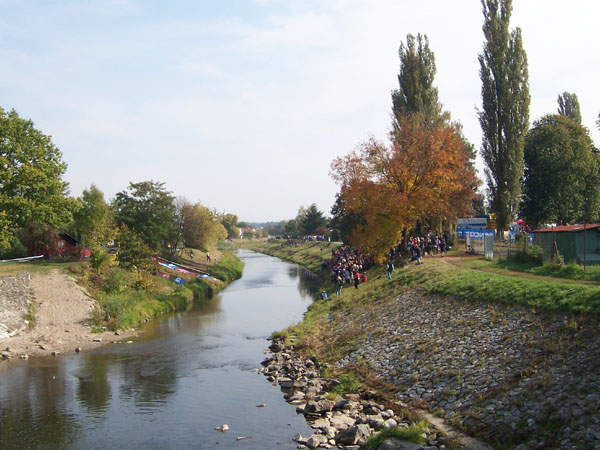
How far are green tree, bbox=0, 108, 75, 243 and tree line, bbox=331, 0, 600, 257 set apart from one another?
24098mm

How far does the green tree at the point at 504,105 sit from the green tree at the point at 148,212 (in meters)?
37.0

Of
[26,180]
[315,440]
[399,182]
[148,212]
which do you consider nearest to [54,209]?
[26,180]

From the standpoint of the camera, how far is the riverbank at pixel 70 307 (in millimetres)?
31725

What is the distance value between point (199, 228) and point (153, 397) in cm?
5585

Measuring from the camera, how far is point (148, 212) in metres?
60.2

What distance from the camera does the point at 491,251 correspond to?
37938 mm

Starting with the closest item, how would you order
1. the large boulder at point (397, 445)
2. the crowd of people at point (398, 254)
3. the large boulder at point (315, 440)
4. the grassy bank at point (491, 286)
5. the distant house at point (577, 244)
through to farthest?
the large boulder at point (397, 445)
the large boulder at point (315, 440)
the grassy bank at point (491, 286)
the distant house at point (577, 244)
the crowd of people at point (398, 254)

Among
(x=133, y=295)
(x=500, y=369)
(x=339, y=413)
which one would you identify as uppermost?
(x=133, y=295)

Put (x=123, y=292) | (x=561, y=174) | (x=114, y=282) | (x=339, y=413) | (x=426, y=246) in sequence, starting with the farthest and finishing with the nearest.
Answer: (x=561, y=174) → (x=426, y=246) → (x=123, y=292) → (x=114, y=282) → (x=339, y=413)

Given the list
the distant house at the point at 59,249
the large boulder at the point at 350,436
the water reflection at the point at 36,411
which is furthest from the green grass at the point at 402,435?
the distant house at the point at 59,249

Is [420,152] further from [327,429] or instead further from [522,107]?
[327,429]

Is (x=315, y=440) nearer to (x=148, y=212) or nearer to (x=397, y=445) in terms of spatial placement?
(x=397, y=445)

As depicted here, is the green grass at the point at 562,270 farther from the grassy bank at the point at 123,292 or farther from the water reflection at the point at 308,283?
the grassy bank at the point at 123,292

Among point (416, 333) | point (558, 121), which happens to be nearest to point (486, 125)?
point (558, 121)
